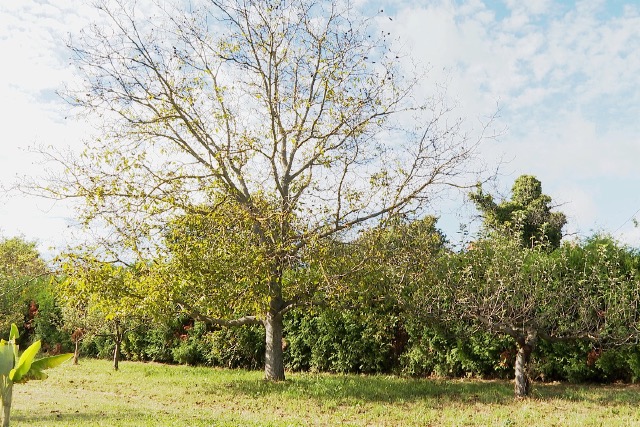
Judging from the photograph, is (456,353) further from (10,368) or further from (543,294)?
(10,368)

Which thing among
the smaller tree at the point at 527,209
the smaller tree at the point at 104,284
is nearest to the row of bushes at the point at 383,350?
the smaller tree at the point at 104,284

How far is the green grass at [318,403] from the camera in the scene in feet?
38.0

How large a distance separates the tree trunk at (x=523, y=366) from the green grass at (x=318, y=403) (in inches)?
13.2

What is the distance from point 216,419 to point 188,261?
15.2ft

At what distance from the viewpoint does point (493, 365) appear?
17.0 m

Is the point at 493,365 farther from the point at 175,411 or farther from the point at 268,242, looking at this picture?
the point at 175,411

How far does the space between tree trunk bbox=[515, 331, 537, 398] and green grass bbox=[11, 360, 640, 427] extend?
1.10 ft

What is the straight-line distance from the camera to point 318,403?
1397 cm

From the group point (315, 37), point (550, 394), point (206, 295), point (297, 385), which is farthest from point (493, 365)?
point (315, 37)

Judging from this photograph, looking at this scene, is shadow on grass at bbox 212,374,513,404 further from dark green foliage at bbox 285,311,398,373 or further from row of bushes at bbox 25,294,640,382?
dark green foliage at bbox 285,311,398,373

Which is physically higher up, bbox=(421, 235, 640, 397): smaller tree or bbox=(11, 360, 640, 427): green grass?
bbox=(421, 235, 640, 397): smaller tree

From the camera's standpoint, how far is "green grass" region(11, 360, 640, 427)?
1157 centimetres

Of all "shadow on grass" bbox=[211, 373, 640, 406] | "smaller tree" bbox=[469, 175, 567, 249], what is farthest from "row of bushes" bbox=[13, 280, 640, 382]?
"smaller tree" bbox=[469, 175, 567, 249]

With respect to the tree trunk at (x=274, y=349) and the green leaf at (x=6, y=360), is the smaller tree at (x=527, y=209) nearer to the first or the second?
the tree trunk at (x=274, y=349)
